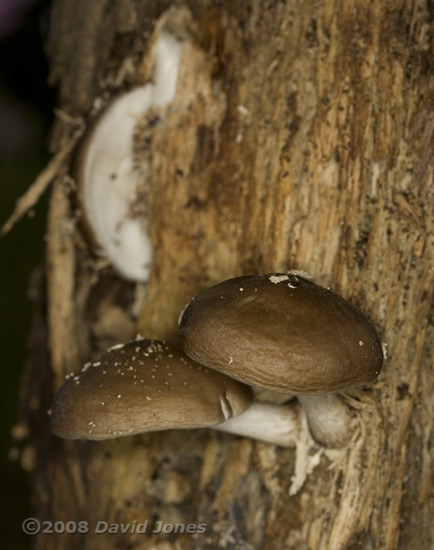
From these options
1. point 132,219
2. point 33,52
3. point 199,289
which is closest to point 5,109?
point 33,52

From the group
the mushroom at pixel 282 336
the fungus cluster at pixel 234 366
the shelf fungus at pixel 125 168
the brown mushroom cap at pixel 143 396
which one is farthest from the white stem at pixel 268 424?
the shelf fungus at pixel 125 168

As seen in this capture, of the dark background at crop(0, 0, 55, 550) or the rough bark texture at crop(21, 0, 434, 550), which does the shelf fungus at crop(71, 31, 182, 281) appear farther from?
the dark background at crop(0, 0, 55, 550)

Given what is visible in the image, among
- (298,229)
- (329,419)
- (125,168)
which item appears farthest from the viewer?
(125,168)

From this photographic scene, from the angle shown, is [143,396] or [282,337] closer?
[282,337]

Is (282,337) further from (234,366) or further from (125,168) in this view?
(125,168)

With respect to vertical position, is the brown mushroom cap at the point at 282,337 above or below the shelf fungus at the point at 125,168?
below

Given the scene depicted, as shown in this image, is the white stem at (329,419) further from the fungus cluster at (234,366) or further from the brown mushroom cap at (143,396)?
the brown mushroom cap at (143,396)

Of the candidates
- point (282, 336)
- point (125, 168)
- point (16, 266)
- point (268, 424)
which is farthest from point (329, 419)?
point (16, 266)
